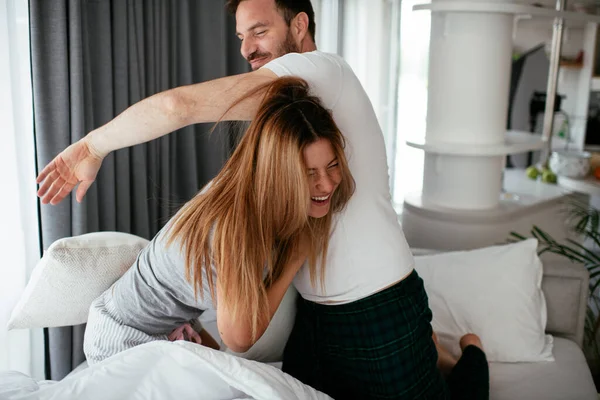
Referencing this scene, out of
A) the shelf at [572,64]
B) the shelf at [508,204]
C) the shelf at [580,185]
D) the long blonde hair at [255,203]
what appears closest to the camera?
the long blonde hair at [255,203]

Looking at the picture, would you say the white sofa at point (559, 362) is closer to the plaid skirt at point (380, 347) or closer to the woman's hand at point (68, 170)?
the plaid skirt at point (380, 347)

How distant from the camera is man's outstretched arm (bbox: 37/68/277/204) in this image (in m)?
1.24

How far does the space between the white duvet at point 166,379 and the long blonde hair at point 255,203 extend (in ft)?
0.31

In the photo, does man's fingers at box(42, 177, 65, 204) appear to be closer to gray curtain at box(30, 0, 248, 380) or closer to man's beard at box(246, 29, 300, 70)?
gray curtain at box(30, 0, 248, 380)

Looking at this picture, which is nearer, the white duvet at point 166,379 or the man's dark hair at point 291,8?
the white duvet at point 166,379

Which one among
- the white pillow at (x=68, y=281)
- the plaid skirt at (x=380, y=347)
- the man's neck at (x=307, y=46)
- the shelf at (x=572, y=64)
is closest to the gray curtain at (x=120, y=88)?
the man's neck at (x=307, y=46)

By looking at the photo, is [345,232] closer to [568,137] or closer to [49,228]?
[49,228]

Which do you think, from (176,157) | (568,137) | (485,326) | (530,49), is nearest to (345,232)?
(485,326)

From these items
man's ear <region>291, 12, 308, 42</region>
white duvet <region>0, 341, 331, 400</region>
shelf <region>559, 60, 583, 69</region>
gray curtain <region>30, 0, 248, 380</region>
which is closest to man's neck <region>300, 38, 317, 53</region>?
man's ear <region>291, 12, 308, 42</region>

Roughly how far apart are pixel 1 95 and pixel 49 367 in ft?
3.11

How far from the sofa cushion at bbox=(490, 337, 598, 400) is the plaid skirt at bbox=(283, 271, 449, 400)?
0.41 meters

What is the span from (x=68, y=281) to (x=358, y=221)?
0.77 m

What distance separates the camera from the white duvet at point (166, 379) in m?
1.23

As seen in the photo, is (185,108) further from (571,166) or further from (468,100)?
(571,166)
